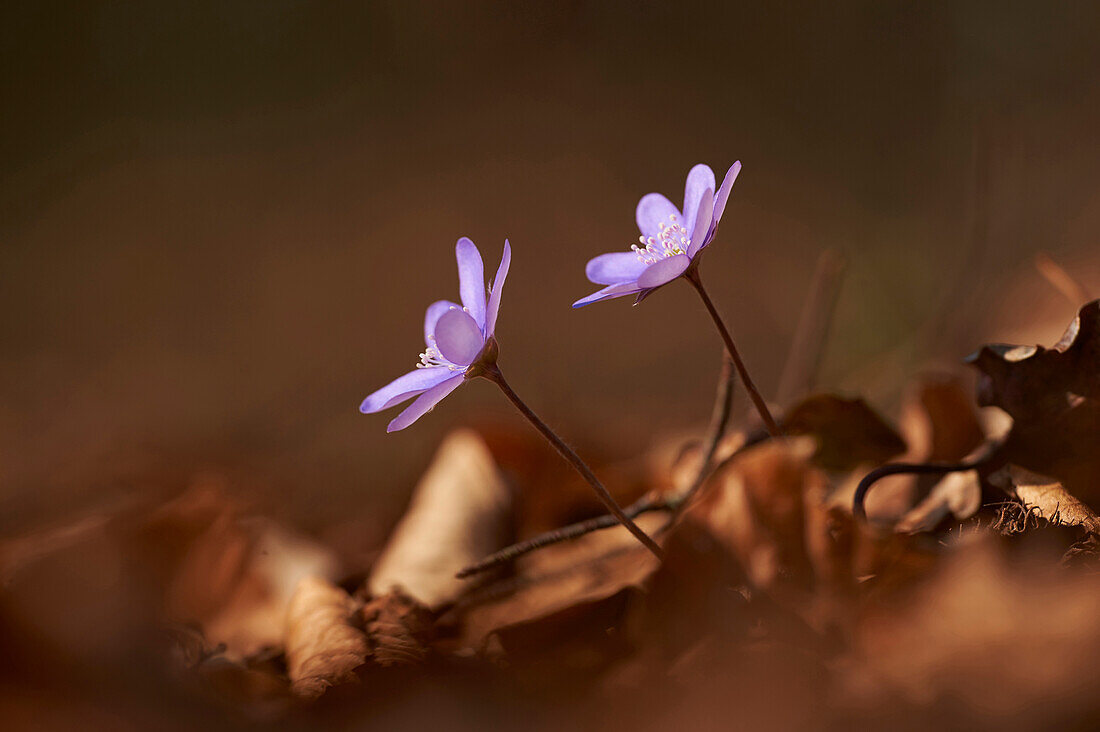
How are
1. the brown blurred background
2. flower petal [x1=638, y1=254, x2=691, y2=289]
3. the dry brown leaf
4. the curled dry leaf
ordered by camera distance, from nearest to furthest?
1. the dry brown leaf
2. flower petal [x1=638, y1=254, x2=691, y2=289]
3. the curled dry leaf
4. the brown blurred background

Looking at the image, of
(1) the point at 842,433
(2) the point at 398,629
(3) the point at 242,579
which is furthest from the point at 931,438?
(3) the point at 242,579

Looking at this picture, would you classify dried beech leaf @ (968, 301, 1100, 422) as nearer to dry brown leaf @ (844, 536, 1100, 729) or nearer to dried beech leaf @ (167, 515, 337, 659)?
dry brown leaf @ (844, 536, 1100, 729)

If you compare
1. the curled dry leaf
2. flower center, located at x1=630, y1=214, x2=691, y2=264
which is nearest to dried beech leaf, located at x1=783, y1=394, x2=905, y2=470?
the curled dry leaf

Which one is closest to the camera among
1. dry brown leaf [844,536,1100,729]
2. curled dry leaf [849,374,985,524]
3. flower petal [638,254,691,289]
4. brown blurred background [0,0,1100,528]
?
dry brown leaf [844,536,1100,729]

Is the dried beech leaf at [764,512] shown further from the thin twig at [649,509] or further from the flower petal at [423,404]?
the flower petal at [423,404]

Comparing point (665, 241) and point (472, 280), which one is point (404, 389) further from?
point (665, 241)
